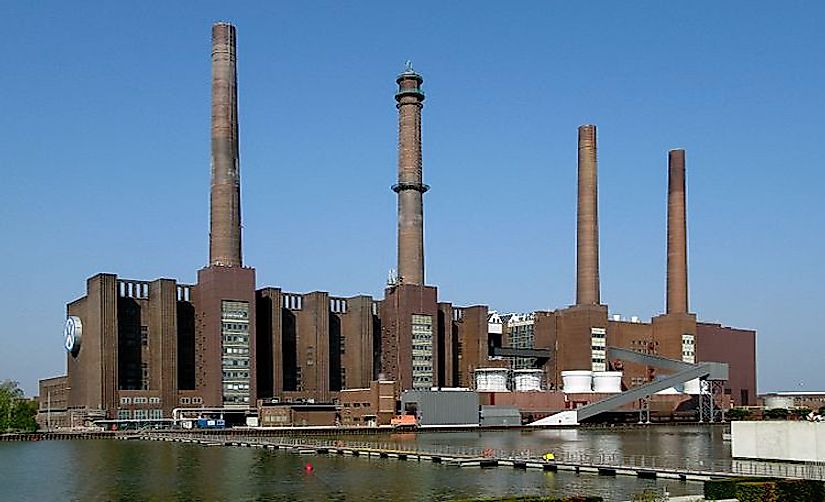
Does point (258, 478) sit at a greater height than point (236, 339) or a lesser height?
lesser

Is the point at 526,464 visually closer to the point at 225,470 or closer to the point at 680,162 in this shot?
the point at 225,470

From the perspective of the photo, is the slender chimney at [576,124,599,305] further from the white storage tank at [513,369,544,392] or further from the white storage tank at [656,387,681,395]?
the white storage tank at [656,387,681,395]

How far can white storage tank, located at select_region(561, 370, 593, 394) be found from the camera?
6865 inches

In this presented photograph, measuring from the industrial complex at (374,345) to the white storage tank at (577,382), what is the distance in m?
0.32

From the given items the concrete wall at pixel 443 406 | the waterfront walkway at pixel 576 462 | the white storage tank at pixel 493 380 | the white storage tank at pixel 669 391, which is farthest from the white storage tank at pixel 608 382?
the waterfront walkway at pixel 576 462

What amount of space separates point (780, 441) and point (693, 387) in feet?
412

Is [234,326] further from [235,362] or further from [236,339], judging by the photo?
[235,362]

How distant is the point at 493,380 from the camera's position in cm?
17162

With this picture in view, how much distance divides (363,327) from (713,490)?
4894 inches

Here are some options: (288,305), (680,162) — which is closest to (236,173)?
(288,305)

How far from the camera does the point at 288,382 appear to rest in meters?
164

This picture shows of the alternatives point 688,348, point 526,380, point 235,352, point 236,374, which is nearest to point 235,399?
point 236,374

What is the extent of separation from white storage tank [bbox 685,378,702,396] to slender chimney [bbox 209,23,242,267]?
8052 cm

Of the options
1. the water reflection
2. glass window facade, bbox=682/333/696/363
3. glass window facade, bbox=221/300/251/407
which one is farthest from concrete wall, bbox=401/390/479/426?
the water reflection
